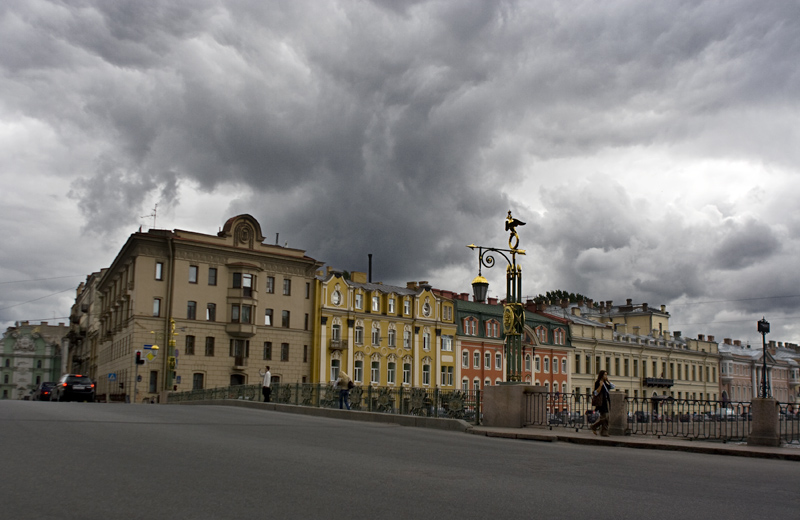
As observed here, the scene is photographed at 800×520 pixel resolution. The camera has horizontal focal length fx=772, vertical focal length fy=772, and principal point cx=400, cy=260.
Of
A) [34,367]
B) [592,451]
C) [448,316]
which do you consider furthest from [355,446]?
[34,367]

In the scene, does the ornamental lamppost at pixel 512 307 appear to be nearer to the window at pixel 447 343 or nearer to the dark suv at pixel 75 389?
the dark suv at pixel 75 389

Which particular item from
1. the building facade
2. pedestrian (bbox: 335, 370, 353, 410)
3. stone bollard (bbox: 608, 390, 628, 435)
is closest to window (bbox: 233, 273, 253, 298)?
pedestrian (bbox: 335, 370, 353, 410)

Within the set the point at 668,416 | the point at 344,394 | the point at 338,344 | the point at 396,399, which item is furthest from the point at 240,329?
the point at 668,416

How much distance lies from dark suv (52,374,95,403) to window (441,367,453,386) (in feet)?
131

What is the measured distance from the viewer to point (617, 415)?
1962cm

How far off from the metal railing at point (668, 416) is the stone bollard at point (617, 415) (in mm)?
239

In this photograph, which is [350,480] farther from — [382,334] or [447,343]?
[447,343]

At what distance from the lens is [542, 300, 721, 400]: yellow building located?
8931 cm

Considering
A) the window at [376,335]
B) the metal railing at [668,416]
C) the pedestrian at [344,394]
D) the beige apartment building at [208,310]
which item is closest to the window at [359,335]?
the window at [376,335]

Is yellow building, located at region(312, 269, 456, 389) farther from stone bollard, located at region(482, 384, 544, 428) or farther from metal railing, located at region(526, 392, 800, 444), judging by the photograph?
metal railing, located at region(526, 392, 800, 444)

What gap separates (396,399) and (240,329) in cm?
4227

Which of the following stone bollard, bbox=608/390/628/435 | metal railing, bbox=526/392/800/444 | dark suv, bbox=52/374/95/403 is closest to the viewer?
metal railing, bbox=526/392/800/444

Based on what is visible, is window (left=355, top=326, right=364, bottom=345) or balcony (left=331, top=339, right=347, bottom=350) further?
window (left=355, top=326, right=364, bottom=345)

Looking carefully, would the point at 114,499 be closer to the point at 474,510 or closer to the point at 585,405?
the point at 474,510
